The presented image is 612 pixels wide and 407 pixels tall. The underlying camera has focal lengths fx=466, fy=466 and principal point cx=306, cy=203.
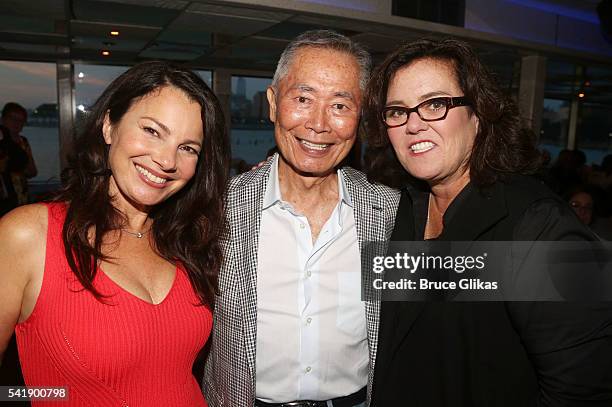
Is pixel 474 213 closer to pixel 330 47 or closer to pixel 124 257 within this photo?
pixel 330 47

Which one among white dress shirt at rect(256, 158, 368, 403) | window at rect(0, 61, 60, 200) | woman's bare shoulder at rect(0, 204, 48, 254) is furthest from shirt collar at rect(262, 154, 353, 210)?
window at rect(0, 61, 60, 200)

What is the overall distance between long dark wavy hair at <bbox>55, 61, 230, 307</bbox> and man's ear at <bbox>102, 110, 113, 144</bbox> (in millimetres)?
13

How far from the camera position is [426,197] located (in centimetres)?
189

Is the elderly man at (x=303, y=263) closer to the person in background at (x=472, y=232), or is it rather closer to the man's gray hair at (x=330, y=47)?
the man's gray hair at (x=330, y=47)

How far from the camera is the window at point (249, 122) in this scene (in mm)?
11101

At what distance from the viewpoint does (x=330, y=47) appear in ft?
6.14

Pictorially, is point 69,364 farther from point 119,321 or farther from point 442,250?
point 442,250

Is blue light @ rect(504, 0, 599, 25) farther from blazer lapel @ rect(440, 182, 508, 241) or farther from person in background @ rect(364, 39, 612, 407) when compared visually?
blazer lapel @ rect(440, 182, 508, 241)

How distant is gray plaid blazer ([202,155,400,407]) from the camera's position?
5.72 feet

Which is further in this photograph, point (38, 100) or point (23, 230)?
point (38, 100)

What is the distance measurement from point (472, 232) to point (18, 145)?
217 inches

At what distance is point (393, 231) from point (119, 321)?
106 centimetres

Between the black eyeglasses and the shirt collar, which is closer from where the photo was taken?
the black eyeglasses

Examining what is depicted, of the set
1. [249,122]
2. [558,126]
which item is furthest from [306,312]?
[558,126]
